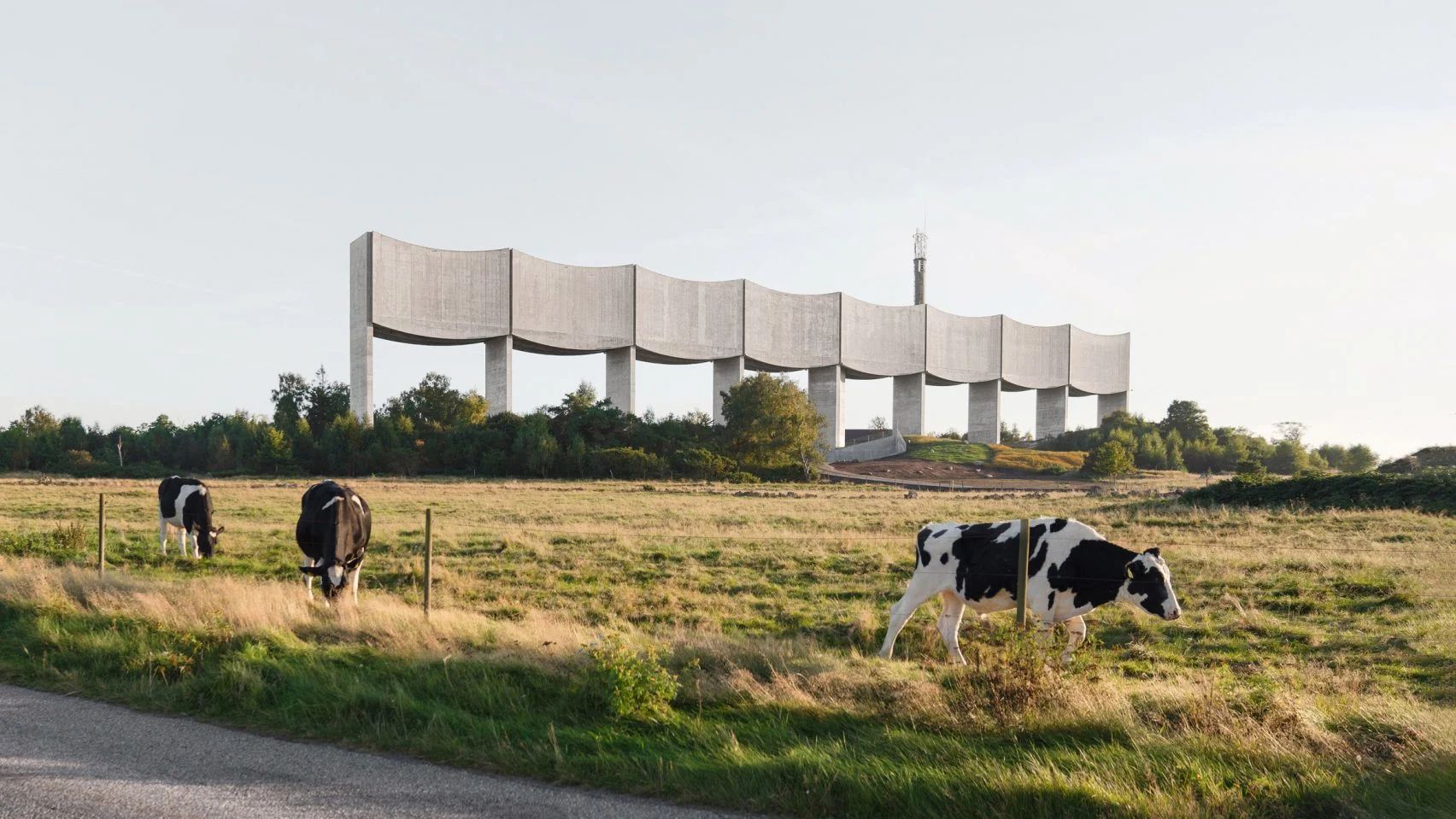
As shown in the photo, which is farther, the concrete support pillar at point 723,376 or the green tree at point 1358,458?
the green tree at point 1358,458

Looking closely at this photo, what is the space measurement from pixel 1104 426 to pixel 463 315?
68.1 m

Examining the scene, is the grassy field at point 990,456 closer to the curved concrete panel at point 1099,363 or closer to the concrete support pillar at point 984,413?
the concrete support pillar at point 984,413

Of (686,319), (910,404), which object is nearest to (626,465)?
(686,319)

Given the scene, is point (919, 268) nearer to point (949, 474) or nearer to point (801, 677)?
point (949, 474)

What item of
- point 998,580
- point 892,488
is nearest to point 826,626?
point 998,580

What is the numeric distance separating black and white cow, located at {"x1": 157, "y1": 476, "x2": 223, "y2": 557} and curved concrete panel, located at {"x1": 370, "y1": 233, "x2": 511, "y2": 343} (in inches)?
1808

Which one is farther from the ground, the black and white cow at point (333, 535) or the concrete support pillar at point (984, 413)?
the concrete support pillar at point (984, 413)

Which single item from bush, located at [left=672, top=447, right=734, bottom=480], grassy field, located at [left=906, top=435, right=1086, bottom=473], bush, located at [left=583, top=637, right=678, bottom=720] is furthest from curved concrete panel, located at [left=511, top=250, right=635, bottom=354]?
bush, located at [left=583, top=637, right=678, bottom=720]

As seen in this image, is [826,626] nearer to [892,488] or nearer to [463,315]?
[892,488]

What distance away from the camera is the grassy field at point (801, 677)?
5.47 metres

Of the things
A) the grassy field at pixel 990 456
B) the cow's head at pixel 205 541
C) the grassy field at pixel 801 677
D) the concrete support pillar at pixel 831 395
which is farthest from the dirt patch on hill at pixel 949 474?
the cow's head at pixel 205 541

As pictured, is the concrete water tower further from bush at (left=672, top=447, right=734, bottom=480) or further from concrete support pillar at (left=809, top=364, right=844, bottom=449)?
bush at (left=672, top=447, right=734, bottom=480)

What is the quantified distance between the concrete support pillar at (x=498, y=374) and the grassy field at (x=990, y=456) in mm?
35622

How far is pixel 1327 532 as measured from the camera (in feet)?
72.6
